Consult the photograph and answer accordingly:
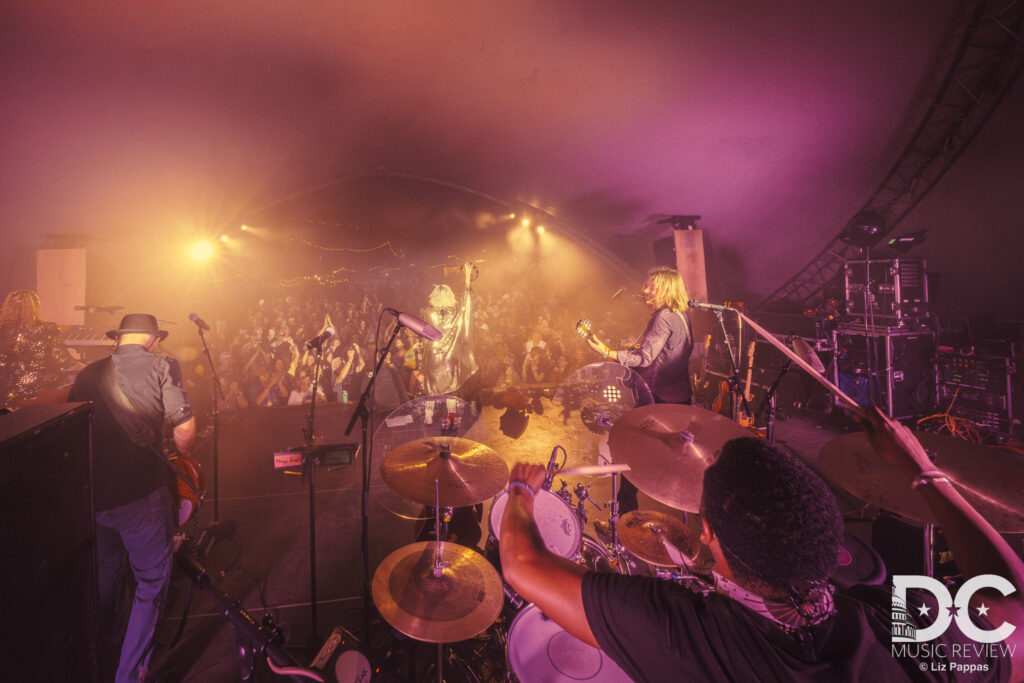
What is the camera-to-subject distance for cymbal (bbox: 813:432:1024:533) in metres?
1.71

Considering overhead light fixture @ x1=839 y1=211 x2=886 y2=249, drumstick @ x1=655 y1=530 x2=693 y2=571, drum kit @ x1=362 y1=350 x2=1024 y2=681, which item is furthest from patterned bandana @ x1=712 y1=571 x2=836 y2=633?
overhead light fixture @ x1=839 y1=211 x2=886 y2=249

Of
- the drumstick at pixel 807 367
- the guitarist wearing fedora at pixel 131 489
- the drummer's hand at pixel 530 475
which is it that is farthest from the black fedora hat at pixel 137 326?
the drumstick at pixel 807 367

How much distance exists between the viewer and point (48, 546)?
Answer: 36.7 inches

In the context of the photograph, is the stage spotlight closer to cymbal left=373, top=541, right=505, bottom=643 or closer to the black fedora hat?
the black fedora hat

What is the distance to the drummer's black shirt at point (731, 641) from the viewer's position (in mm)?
876

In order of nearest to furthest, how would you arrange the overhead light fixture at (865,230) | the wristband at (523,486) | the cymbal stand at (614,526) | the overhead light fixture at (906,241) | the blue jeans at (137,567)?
the wristband at (523,486)
the blue jeans at (137,567)
the cymbal stand at (614,526)
the overhead light fixture at (906,241)
the overhead light fixture at (865,230)

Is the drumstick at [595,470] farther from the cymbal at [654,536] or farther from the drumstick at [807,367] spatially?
the drumstick at [807,367]

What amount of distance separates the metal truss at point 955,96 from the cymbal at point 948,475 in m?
6.00

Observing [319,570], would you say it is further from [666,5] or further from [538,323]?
[538,323]

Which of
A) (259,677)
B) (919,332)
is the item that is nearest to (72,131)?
(259,677)

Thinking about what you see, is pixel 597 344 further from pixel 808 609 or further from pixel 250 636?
pixel 250 636

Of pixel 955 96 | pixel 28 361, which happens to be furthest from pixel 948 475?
pixel 28 361

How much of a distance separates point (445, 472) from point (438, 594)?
592mm

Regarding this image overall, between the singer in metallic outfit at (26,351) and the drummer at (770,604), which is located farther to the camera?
the singer in metallic outfit at (26,351)
